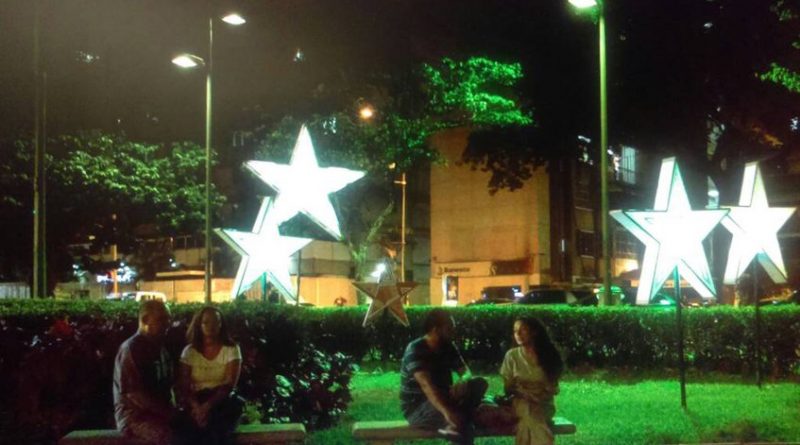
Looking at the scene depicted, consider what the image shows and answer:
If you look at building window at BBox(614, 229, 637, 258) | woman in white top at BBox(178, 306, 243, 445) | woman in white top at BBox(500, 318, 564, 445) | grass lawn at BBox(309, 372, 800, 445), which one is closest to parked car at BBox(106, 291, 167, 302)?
grass lawn at BBox(309, 372, 800, 445)

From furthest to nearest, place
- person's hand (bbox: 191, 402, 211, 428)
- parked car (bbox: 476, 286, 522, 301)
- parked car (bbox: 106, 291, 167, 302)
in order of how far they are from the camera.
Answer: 1. parked car (bbox: 476, 286, 522, 301)
2. parked car (bbox: 106, 291, 167, 302)
3. person's hand (bbox: 191, 402, 211, 428)

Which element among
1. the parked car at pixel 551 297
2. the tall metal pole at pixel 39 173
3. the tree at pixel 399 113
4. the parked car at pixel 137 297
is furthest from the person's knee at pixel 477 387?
the tree at pixel 399 113

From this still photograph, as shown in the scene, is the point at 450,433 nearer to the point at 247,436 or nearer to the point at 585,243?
the point at 247,436

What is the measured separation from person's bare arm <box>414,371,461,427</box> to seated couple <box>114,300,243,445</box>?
4.93ft

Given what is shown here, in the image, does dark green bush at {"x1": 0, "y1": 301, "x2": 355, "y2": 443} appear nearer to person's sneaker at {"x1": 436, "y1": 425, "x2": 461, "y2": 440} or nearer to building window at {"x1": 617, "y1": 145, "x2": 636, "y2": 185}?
person's sneaker at {"x1": 436, "y1": 425, "x2": 461, "y2": 440}

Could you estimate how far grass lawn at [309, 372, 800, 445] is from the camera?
10.1m

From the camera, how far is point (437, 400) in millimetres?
7758

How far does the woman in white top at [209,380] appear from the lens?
293 inches

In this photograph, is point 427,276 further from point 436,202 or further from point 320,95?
point 320,95

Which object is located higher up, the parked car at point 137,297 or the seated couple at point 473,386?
the parked car at point 137,297

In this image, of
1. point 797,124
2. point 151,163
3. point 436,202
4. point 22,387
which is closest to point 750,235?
point 22,387

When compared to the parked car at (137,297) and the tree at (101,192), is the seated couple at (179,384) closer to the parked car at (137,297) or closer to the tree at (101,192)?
the parked car at (137,297)

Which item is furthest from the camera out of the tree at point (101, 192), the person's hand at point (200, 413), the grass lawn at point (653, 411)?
the tree at point (101, 192)

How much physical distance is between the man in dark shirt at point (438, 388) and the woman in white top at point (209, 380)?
4.74ft
